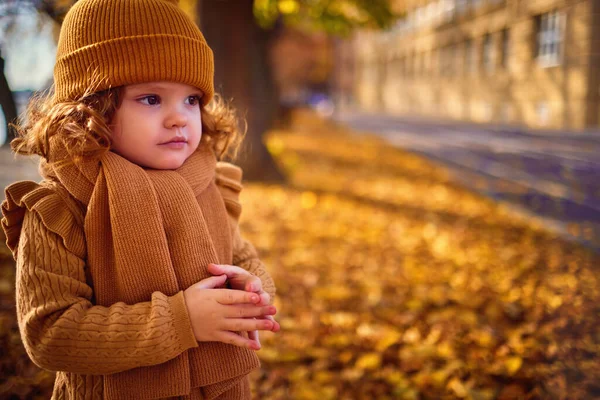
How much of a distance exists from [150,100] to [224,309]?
65cm

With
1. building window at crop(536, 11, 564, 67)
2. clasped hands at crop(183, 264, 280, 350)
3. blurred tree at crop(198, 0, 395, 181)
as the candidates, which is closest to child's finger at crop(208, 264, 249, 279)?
clasped hands at crop(183, 264, 280, 350)

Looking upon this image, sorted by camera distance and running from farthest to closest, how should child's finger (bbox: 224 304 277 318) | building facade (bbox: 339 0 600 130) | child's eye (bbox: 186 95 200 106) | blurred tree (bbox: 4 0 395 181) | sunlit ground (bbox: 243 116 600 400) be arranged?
blurred tree (bbox: 4 0 395 181) → building facade (bbox: 339 0 600 130) → sunlit ground (bbox: 243 116 600 400) → child's eye (bbox: 186 95 200 106) → child's finger (bbox: 224 304 277 318)

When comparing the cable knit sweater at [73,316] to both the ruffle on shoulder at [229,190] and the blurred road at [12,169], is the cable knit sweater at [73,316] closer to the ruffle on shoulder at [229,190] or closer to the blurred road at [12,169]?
the ruffle on shoulder at [229,190]

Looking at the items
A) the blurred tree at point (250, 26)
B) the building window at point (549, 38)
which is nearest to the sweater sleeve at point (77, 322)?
the building window at point (549, 38)

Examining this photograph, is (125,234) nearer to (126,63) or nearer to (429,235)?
(126,63)

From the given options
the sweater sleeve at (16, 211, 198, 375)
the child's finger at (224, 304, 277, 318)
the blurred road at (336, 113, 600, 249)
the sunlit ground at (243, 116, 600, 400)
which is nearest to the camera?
the sweater sleeve at (16, 211, 198, 375)

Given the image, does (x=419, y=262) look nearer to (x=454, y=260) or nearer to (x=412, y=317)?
(x=454, y=260)

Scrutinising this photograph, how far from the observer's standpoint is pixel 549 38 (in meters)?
4.46

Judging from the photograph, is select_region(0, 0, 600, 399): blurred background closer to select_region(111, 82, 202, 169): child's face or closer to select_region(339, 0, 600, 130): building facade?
select_region(339, 0, 600, 130): building facade

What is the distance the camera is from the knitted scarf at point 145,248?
134cm

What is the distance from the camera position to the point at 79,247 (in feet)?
4.45

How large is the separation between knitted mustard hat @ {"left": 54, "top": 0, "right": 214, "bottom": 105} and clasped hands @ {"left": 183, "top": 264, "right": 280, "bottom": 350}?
0.59 metres

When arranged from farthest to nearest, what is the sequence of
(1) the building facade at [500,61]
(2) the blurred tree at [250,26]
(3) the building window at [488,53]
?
(3) the building window at [488,53]
(2) the blurred tree at [250,26]
(1) the building facade at [500,61]

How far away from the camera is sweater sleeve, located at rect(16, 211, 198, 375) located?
127 cm
